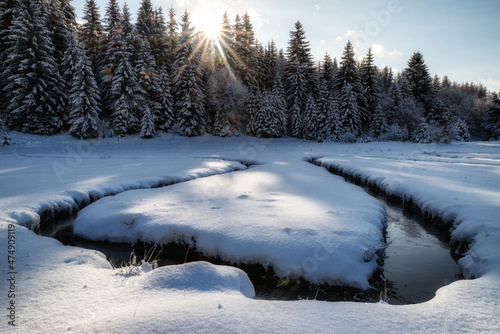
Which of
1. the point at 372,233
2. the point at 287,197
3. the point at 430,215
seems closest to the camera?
the point at 372,233

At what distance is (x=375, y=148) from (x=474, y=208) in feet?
79.1

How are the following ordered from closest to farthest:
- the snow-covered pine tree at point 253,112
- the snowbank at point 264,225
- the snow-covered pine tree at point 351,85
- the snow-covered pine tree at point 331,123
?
1. the snowbank at point 264,225
2. the snow-covered pine tree at point 331,123
3. the snow-covered pine tree at point 253,112
4. the snow-covered pine tree at point 351,85

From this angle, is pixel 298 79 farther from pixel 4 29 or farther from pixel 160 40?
pixel 4 29

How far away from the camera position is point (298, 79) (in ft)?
133

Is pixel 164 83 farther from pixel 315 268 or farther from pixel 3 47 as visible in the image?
pixel 315 268

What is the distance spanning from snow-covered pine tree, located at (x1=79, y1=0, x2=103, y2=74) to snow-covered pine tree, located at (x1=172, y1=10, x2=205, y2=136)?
38.2ft

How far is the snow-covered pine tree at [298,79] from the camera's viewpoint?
3897 centimetres

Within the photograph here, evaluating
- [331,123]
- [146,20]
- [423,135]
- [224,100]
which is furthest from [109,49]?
[423,135]

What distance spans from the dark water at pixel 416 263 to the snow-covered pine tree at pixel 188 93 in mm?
28407

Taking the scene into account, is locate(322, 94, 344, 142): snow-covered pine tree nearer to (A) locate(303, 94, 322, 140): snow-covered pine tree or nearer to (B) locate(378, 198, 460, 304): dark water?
(A) locate(303, 94, 322, 140): snow-covered pine tree

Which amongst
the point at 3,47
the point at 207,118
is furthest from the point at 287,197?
the point at 3,47

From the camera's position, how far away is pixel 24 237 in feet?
16.3

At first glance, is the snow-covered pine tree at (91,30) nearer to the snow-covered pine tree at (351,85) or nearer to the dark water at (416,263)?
the snow-covered pine tree at (351,85)

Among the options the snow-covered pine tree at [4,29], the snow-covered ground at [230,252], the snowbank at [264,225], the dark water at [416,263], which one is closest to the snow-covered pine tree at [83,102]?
the snow-covered pine tree at [4,29]
